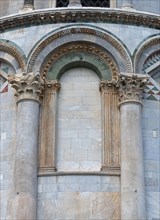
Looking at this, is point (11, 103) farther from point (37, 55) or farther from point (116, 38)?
point (116, 38)

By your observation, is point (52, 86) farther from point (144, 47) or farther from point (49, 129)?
point (144, 47)

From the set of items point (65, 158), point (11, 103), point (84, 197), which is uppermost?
point (11, 103)

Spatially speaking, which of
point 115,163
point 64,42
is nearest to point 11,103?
point 64,42

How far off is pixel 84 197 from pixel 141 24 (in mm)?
5571

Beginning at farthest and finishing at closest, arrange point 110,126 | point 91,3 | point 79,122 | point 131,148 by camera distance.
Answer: point 91,3 < point 79,122 < point 110,126 < point 131,148

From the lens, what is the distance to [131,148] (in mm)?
15773

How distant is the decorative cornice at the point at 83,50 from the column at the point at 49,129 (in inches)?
20.7

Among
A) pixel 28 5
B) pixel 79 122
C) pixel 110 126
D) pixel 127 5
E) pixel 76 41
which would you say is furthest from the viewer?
pixel 28 5

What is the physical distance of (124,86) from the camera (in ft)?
54.4

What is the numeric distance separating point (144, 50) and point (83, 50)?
1.79 metres

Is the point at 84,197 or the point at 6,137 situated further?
the point at 6,137

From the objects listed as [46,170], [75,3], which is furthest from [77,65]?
[46,170]

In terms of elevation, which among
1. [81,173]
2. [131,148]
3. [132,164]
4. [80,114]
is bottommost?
[81,173]

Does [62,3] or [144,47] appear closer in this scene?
[144,47]
